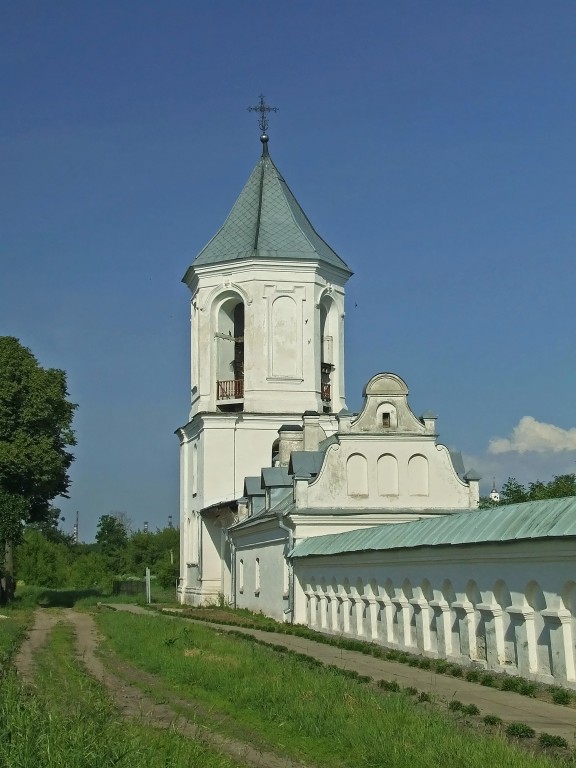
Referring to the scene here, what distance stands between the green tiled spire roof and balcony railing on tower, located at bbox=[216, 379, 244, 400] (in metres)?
4.59

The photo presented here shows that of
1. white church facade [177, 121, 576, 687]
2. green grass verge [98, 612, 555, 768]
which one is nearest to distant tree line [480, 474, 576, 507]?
white church facade [177, 121, 576, 687]

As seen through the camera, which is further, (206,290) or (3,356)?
(206,290)

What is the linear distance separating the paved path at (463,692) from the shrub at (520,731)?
23cm

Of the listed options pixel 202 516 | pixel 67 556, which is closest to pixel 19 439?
pixel 202 516

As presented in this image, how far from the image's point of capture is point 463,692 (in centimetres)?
1477

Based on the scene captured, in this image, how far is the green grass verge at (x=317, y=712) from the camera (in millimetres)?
9688

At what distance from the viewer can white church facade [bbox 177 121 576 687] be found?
16906 mm

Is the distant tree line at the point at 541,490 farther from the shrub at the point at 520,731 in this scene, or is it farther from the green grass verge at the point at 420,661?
the shrub at the point at 520,731

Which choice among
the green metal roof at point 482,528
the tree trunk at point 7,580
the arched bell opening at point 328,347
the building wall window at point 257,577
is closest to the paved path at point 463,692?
the green metal roof at point 482,528

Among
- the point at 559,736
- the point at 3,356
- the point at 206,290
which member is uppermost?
the point at 206,290

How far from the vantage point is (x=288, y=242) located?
4606 centimetres

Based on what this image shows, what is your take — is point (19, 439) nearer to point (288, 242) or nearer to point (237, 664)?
point (288, 242)

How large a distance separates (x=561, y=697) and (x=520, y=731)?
2.88 m

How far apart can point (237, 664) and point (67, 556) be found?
226 feet
